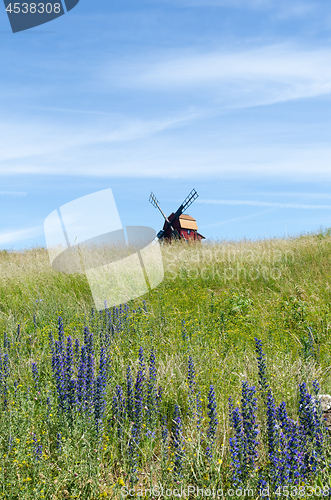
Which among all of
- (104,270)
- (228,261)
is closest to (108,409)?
(104,270)

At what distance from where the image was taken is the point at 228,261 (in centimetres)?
1191

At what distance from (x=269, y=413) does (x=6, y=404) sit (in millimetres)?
2615

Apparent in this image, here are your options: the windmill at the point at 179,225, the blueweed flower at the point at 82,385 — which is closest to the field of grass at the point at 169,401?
the blueweed flower at the point at 82,385

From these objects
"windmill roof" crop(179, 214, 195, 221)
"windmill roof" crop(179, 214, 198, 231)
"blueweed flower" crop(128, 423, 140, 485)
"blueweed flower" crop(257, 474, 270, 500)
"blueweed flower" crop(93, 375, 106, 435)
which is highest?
"windmill roof" crop(179, 214, 195, 221)

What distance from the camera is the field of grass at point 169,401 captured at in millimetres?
2631

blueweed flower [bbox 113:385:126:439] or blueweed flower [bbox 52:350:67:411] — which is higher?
blueweed flower [bbox 52:350:67:411]

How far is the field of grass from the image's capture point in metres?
2.63

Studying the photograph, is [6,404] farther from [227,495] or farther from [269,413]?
[269,413]

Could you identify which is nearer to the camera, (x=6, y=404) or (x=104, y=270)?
(x=6, y=404)

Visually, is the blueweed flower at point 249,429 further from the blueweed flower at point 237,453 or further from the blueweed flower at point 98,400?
the blueweed flower at point 98,400

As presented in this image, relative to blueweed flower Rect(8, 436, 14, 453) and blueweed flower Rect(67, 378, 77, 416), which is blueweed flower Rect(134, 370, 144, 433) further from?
blueweed flower Rect(8, 436, 14, 453)

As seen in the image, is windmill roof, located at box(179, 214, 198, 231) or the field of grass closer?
the field of grass

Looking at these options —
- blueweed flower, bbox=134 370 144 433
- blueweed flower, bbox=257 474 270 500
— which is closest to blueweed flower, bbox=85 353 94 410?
blueweed flower, bbox=134 370 144 433

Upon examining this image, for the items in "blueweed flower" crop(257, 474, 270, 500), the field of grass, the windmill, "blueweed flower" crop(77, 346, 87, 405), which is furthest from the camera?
the windmill
